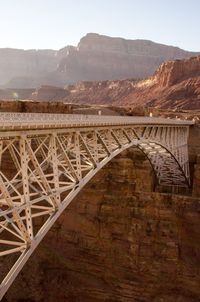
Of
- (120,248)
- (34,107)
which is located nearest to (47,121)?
(120,248)

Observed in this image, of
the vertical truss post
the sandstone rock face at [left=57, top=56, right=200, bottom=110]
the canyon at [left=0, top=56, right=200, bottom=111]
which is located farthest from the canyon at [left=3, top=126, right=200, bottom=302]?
the sandstone rock face at [left=57, top=56, right=200, bottom=110]

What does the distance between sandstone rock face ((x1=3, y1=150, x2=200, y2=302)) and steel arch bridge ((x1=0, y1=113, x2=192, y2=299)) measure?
9.13 ft

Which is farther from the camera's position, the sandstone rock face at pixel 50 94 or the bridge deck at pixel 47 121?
the sandstone rock face at pixel 50 94

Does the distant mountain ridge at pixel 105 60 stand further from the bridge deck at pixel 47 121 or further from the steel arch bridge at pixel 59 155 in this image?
the bridge deck at pixel 47 121

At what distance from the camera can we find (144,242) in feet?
116

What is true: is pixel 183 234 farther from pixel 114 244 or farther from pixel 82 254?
pixel 82 254

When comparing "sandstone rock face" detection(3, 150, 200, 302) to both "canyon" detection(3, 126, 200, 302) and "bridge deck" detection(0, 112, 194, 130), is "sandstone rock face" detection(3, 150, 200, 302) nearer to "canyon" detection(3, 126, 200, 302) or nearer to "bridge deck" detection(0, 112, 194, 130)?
"canyon" detection(3, 126, 200, 302)

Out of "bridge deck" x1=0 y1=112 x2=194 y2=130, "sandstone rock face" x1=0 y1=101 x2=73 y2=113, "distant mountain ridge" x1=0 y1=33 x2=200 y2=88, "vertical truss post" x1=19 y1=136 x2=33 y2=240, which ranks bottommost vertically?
"vertical truss post" x1=19 y1=136 x2=33 y2=240

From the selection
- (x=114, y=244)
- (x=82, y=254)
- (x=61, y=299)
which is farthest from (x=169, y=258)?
(x=61, y=299)

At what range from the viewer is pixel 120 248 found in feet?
117

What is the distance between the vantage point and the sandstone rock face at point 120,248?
112 feet

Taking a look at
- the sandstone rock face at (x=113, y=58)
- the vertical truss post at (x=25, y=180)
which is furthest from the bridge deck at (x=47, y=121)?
the sandstone rock face at (x=113, y=58)

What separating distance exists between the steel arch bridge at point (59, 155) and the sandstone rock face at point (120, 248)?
2.78m

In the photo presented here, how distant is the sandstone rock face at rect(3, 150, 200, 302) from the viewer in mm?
34156
